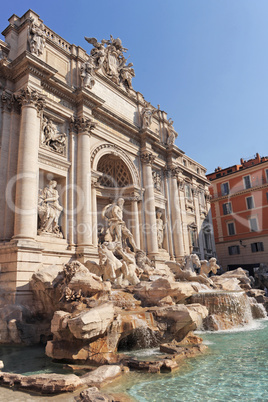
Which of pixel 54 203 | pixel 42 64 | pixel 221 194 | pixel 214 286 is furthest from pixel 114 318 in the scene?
pixel 221 194

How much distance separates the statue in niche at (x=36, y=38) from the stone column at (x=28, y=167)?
2148mm

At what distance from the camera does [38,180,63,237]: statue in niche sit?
12812 mm

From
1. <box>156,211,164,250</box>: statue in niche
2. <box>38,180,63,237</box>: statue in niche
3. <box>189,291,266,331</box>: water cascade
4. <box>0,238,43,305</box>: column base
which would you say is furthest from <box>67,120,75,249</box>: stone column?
<box>156,211,164,250</box>: statue in niche

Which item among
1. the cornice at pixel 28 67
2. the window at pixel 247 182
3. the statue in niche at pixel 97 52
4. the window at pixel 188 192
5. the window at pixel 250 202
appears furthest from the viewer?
the window at pixel 247 182

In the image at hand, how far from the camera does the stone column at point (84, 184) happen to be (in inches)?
542

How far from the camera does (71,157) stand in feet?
48.0

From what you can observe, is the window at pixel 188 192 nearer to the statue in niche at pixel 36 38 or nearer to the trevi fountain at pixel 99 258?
the trevi fountain at pixel 99 258

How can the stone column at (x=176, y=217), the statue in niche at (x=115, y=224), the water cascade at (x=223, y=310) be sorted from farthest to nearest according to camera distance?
1. the stone column at (x=176, y=217)
2. the statue in niche at (x=115, y=224)
3. the water cascade at (x=223, y=310)

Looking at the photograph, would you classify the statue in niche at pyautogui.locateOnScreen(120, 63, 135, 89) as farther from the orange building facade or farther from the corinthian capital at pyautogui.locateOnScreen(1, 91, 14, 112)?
the orange building facade

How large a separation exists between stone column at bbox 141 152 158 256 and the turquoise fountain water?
1079 cm

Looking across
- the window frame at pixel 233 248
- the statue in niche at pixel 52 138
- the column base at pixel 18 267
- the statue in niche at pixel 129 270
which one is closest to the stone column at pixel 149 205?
the statue in niche at pixel 129 270

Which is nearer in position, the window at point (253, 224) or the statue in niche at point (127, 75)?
the statue in niche at point (127, 75)

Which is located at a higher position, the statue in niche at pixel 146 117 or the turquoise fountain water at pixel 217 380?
the statue in niche at pixel 146 117

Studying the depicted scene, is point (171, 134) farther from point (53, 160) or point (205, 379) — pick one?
point (205, 379)
